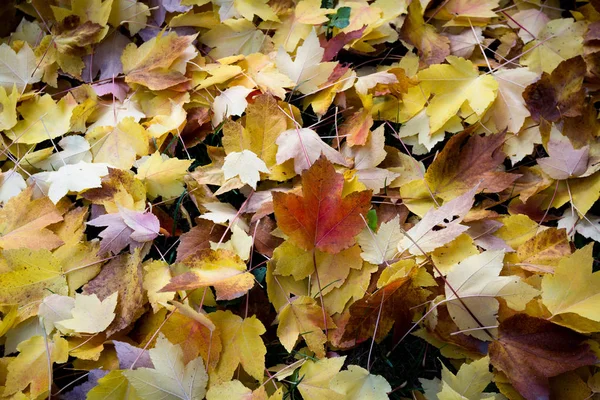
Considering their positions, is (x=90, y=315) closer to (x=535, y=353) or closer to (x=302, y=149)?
(x=302, y=149)

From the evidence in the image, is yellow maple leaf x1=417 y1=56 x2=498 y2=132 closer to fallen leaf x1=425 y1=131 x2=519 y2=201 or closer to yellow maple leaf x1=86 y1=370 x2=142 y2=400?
fallen leaf x1=425 y1=131 x2=519 y2=201

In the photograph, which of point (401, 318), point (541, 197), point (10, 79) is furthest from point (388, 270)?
point (10, 79)

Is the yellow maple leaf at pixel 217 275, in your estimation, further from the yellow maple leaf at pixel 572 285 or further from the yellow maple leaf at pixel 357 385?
the yellow maple leaf at pixel 572 285

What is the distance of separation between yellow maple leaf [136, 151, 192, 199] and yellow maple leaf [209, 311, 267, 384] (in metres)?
0.30

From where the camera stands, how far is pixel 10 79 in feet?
3.83

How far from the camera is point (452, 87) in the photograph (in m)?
1.08

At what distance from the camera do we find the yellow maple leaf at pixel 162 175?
1.01 meters

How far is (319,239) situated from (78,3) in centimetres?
88

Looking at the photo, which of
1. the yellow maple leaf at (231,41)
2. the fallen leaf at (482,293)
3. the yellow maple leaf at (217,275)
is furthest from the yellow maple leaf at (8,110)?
the fallen leaf at (482,293)

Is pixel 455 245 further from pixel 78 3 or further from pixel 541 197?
pixel 78 3

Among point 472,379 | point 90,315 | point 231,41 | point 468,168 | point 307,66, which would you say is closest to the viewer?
point 472,379

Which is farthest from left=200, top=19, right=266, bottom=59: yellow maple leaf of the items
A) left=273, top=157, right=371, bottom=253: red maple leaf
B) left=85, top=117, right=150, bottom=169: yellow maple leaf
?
left=273, top=157, right=371, bottom=253: red maple leaf

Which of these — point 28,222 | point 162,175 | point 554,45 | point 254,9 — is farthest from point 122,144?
point 554,45

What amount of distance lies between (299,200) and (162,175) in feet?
1.12
